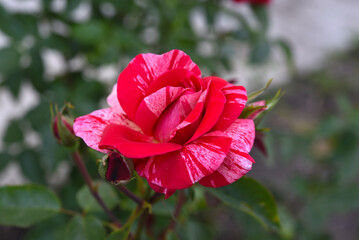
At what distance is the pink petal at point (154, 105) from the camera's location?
A: 368 mm

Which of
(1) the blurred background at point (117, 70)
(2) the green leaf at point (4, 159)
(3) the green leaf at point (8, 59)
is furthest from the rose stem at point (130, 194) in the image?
(2) the green leaf at point (4, 159)

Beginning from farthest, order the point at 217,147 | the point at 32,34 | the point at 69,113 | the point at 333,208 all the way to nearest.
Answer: the point at 333,208, the point at 32,34, the point at 69,113, the point at 217,147

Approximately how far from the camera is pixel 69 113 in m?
0.48

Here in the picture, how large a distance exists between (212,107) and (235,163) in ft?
0.20

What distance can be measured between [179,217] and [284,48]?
2.71 ft

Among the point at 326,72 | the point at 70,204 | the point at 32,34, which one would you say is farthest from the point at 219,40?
the point at 326,72

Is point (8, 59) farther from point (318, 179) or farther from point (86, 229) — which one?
point (318, 179)

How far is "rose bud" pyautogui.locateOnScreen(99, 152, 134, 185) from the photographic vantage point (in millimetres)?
353

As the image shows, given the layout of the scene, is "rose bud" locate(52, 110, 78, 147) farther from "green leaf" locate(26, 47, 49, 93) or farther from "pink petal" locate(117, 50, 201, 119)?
"green leaf" locate(26, 47, 49, 93)

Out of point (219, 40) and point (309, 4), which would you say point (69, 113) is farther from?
point (309, 4)

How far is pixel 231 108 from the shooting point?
37 centimetres

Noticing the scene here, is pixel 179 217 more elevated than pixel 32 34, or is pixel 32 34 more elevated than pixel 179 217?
pixel 32 34

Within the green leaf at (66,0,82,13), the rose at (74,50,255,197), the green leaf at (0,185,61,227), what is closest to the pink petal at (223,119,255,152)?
the rose at (74,50,255,197)

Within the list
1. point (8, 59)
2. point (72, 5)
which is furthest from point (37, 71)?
point (72, 5)
